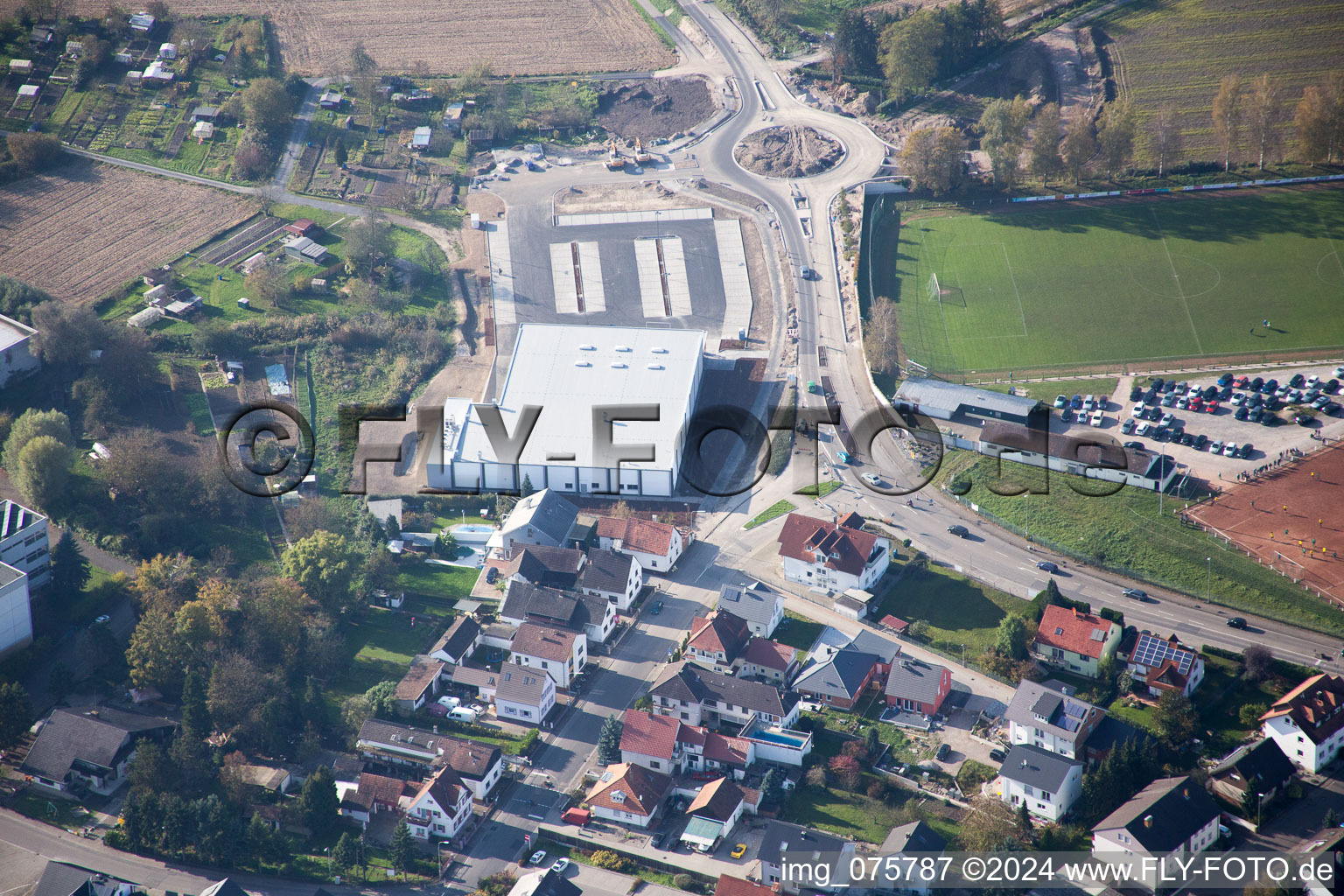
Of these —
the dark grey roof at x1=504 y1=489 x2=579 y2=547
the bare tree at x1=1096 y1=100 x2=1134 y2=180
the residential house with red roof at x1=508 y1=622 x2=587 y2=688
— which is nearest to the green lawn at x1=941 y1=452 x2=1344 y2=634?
the dark grey roof at x1=504 y1=489 x2=579 y2=547

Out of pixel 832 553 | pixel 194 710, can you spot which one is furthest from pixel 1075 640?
pixel 194 710

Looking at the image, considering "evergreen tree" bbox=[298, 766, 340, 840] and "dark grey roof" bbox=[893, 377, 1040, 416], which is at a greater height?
"dark grey roof" bbox=[893, 377, 1040, 416]

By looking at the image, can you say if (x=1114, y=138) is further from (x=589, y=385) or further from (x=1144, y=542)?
(x=589, y=385)

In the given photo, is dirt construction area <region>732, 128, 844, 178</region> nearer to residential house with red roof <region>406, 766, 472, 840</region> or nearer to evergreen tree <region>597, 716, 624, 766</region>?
evergreen tree <region>597, 716, 624, 766</region>

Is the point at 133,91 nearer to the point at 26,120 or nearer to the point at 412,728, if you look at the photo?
the point at 26,120

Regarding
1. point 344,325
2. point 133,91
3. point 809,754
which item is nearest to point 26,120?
point 133,91

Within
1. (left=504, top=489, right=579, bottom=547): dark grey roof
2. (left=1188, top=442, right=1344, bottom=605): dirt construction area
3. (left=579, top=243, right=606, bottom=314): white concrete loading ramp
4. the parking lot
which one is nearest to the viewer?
(left=1188, top=442, right=1344, bottom=605): dirt construction area
